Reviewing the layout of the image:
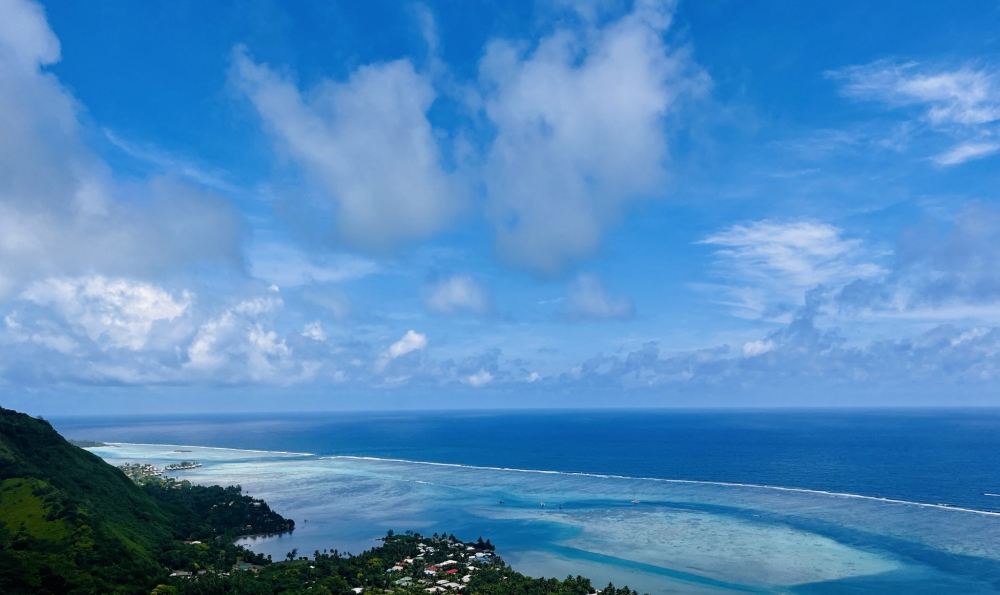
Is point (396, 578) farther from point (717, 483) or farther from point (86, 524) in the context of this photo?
point (717, 483)

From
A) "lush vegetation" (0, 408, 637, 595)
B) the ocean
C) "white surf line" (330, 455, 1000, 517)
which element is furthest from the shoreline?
"lush vegetation" (0, 408, 637, 595)

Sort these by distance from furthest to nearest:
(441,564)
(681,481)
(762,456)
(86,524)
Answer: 1. (762,456)
2. (681,481)
3. (441,564)
4. (86,524)

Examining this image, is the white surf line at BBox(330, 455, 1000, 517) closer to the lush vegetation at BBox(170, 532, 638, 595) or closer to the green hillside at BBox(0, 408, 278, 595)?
the lush vegetation at BBox(170, 532, 638, 595)

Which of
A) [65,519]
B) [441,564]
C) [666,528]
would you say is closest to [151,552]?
[65,519]

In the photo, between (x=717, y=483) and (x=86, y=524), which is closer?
(x=86, y=524)

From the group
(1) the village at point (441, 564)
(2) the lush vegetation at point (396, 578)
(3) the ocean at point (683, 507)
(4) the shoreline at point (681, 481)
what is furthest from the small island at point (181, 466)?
(1) the village at point (441, 564)

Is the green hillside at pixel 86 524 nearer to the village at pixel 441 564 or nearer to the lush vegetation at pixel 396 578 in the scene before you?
the lush vegetation at pixel 396 578
